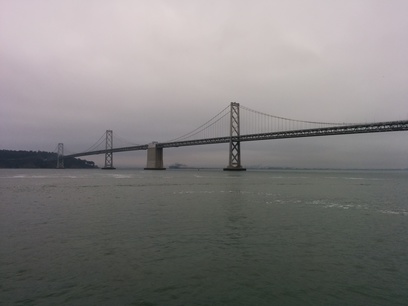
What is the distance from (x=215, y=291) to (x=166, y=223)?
224 inches

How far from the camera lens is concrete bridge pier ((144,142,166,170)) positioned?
313 ft

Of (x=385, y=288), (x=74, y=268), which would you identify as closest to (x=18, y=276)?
(x=74, y=268)

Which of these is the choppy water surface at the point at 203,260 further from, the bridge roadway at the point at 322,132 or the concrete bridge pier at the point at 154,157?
the concrete bridge pier at the point at 154,157

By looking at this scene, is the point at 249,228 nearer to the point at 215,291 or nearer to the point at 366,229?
the point at 366,229

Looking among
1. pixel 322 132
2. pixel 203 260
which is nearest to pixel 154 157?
pixel 322 132

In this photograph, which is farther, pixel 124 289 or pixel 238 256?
pixel 238 256

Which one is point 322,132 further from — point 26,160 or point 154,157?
point 26,160

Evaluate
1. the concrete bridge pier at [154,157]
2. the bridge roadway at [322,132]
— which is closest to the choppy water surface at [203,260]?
the bridge roadway at [322,132]

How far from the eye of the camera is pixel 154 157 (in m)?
96.0

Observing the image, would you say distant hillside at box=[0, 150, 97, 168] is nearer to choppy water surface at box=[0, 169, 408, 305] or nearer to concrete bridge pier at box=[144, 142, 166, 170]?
concrete bridge pier at box=[144, 142, 166, 170]

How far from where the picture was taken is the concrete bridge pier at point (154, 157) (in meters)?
95.4

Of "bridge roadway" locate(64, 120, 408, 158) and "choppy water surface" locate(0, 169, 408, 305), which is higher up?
"bridge roadway" locate(64, 120, 408, 158)

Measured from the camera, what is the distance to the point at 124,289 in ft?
16.7

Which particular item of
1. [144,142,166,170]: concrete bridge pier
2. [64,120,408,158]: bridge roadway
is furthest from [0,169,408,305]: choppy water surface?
[144,142,166,170]: concrete bridge pier
